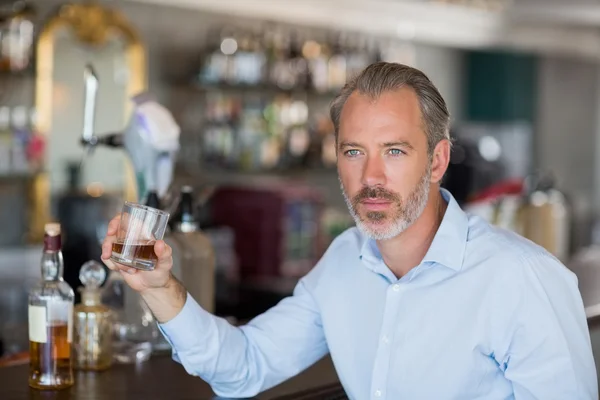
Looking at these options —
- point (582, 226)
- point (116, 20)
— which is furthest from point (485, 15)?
point (116, 20)

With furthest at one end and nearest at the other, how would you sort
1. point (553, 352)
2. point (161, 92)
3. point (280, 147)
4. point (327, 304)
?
point (280, 147) → point (161, 92) → point (327, 304) → point (553, 352)

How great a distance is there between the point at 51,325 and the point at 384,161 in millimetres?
752

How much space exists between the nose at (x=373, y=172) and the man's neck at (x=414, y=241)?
0.16 meters

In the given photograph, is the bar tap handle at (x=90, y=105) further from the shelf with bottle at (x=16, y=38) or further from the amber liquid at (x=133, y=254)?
the shelf with bottle at (x=16, y=38)

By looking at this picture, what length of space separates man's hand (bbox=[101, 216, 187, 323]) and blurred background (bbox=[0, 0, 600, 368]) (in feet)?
3.51

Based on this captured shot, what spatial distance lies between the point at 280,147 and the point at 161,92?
1.11m

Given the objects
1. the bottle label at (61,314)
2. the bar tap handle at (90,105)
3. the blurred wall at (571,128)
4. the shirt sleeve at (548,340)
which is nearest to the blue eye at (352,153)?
the shirt sleeve at (548,340)

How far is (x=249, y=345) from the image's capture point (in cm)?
208

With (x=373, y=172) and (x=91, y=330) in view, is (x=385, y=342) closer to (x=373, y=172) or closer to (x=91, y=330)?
(x=373, y=172)

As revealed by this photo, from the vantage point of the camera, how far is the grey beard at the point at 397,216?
188 cm

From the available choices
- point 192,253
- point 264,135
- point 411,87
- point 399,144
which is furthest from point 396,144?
point 264,135

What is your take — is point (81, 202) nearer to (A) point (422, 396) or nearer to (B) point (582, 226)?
→ (A) point (422, 396)

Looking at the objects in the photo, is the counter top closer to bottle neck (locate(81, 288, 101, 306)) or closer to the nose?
bottle neck (locate(81, 288, 101, 306))

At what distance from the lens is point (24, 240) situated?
5684mm
